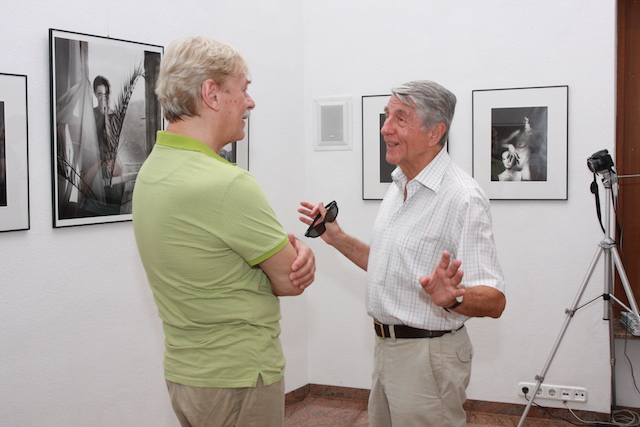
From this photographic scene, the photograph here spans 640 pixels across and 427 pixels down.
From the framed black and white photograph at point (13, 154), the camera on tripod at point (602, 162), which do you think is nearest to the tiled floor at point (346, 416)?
the camera on tripod at point (602, 162)

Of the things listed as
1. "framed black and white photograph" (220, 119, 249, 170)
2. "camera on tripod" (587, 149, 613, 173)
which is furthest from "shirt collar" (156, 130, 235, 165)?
"camera on tripod" (587, 149, 613, 173)

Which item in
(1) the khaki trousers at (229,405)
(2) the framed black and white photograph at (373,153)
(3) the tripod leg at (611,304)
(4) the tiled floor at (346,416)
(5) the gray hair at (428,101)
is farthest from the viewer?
(2) the framed black and white photograph at (373,153)

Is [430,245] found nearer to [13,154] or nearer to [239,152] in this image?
[13,154]

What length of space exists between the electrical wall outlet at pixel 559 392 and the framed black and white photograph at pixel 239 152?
2303mm

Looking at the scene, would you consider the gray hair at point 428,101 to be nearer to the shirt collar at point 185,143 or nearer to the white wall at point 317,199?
the shirt collar at point 185,143

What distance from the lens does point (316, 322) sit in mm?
4070

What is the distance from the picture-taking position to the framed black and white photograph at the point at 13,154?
233cm

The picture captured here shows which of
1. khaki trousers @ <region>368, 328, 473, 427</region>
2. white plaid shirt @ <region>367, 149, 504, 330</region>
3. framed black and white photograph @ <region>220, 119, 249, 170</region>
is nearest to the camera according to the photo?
white plaid shirt @ <region>367, 149, 504, 330</region>

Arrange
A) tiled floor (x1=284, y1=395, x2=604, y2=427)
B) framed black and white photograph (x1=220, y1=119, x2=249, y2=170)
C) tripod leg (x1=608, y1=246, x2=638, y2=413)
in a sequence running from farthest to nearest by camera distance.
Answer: tiled floor (x1=284, y1=395, x2=604, y2=427) → framed black and white photograph (x1=220, y1=119, x2=249, y2=170) → tripod leg (x1=608, y1=246, x2=638, y2=413)

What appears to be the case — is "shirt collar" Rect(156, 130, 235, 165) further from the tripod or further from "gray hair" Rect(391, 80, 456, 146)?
the tripod

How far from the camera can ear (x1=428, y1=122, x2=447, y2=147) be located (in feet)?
6.79

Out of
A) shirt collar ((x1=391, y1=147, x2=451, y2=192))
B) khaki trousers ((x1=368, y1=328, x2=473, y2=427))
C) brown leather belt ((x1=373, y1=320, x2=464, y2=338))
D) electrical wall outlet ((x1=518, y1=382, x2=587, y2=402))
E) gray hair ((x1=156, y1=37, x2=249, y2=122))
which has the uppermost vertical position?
gray hair ((x1=156, y1=37, x2=249, y2=122))

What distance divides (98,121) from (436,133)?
1.62m

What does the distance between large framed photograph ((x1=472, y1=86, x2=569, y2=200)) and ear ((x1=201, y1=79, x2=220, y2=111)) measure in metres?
2.51
